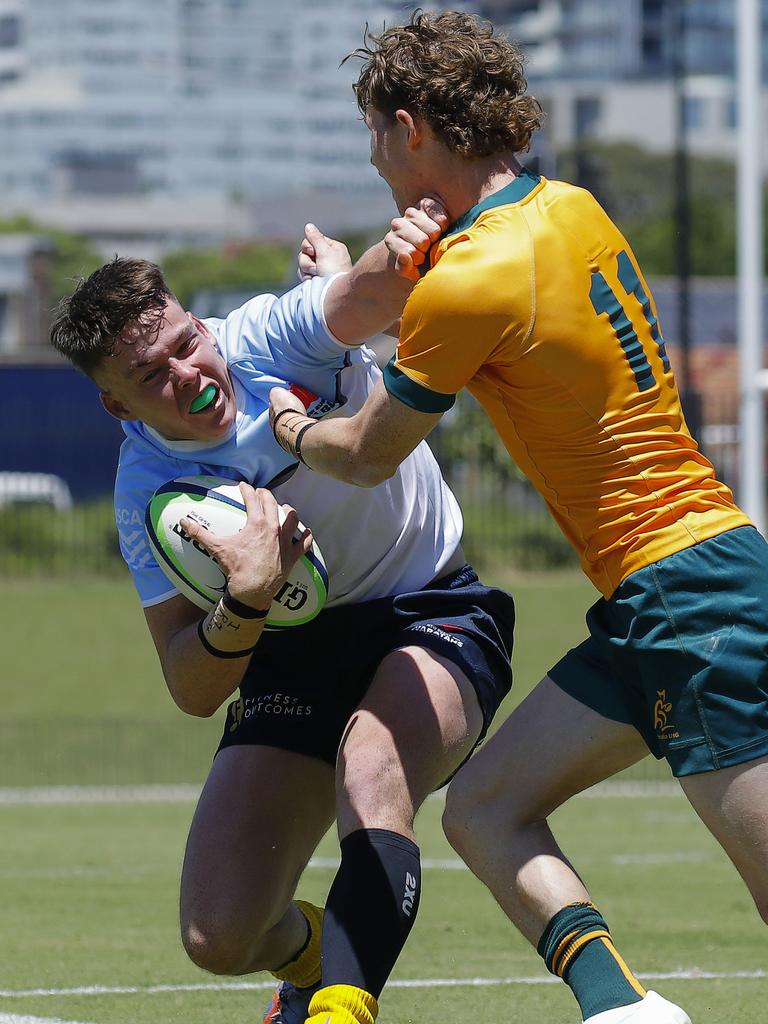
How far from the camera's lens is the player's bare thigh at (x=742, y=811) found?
372 cm

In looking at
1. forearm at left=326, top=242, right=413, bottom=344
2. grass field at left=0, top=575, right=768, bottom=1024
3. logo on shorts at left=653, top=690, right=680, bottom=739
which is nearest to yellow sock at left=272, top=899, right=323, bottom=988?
grass field at left=0, top=575, right=768, bottom=1024

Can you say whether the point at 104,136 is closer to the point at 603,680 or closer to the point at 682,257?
the point at 682,257

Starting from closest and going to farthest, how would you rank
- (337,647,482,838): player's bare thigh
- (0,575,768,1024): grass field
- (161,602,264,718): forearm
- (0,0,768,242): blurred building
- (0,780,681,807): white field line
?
(337,647,482,838): player's bare thigh < (161,602,264,718): forearm < (0,575,768,1024): grass field < (0,780,681,807): white field line < (0,0,768,242): blurred building

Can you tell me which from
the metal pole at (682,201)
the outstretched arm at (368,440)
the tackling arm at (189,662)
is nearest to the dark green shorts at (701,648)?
the outstretched arm at (368,440)

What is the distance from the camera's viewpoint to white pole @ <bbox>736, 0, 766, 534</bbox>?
40.7 feet

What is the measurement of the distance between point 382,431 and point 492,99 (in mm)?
832

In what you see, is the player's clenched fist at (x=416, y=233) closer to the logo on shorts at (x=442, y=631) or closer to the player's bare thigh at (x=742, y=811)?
the logo on shorts at (x=442, y=631)

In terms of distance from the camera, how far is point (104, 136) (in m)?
195

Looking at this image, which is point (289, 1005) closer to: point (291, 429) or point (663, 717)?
point (663, 717)

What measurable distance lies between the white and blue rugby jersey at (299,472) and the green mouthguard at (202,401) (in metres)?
0.16

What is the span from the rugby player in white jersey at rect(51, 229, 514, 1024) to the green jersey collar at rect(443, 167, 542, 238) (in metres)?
0.52

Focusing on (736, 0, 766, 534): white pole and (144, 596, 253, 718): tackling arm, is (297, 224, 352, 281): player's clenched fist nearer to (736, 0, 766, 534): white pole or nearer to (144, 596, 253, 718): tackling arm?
(144, 596, 253, 718): tackling arm

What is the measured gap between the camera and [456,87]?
12.8 ft

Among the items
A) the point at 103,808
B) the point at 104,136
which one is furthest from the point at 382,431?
the point at 104,136
